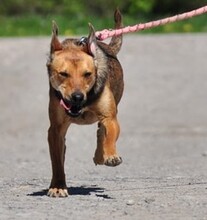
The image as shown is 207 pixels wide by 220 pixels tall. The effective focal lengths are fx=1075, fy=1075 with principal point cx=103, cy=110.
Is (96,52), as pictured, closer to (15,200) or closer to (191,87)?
(15,200)

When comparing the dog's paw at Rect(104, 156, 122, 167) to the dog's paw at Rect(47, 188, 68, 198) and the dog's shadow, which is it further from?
the dog's paw at Rect(47, 188, 68, 198)

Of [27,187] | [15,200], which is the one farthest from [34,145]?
[15,200]

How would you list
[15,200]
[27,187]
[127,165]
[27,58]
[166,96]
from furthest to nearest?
[27,58]
[166,96]
[127,165]
[27,187]
[15,200]

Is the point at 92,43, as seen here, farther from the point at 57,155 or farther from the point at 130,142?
the point at 130,142

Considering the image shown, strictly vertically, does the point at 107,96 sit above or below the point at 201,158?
above

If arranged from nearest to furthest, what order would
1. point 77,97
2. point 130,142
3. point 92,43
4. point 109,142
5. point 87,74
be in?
point 77,97 < point 87,74 < point 109,142 < point 92,43 < point 130,142

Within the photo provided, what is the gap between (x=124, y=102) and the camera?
774 inches

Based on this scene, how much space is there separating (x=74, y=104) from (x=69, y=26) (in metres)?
16.5

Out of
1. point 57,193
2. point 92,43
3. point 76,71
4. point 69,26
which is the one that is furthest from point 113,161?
point 69,26

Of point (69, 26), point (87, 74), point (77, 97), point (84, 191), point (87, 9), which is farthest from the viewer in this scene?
point (87, 9)

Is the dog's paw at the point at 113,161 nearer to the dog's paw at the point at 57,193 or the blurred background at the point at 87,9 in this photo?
→ the dog's paw at the point at 57,193

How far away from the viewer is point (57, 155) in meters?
8.99

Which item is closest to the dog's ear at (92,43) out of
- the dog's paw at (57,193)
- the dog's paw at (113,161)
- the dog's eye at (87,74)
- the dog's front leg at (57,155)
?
the dog's eye at (87,74)

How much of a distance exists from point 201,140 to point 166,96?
127 inches
